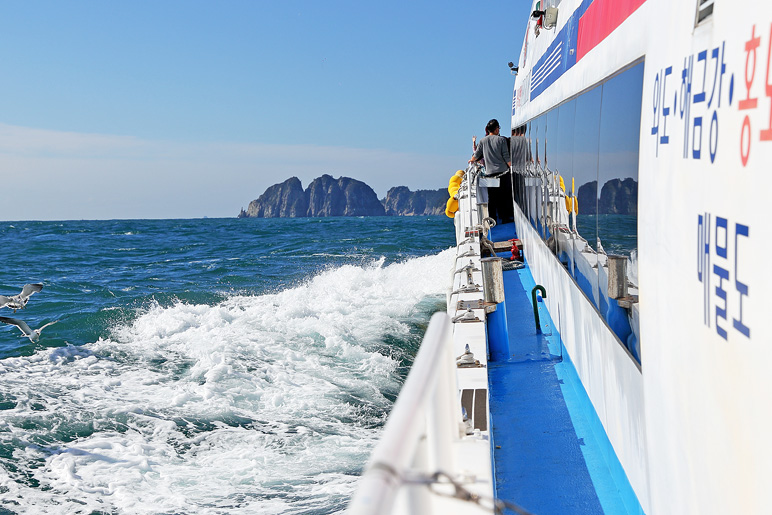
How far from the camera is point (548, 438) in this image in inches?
157

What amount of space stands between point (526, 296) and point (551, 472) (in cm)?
427

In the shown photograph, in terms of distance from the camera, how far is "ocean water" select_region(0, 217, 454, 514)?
244 inches

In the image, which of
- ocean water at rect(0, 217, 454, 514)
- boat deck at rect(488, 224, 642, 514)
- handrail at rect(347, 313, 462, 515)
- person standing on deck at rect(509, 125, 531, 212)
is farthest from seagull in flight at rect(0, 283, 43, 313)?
handrail at rect(347, 313, 462, 515)

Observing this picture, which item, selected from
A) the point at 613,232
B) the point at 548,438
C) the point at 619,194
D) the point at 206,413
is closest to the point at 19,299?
the point at 206,413

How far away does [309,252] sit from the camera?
115 feet

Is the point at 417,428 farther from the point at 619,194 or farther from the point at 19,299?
the point at 19,299

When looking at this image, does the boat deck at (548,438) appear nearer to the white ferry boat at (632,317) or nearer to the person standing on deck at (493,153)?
the white ferry boat at (632,317)

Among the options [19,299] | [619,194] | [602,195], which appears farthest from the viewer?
[19,299]

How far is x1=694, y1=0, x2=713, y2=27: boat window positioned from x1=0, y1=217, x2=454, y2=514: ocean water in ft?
15.6

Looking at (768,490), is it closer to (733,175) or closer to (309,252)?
(733,175)

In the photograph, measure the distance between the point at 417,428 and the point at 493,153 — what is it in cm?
987

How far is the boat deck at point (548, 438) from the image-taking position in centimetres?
325

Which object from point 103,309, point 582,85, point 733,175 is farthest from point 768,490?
point 103,309

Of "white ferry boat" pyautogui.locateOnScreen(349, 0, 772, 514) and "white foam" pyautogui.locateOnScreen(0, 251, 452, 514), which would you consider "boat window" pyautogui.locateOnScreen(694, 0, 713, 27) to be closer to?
"white ferry boat" pyautogui.locateOnScreen(349, 0, 772, 514)
